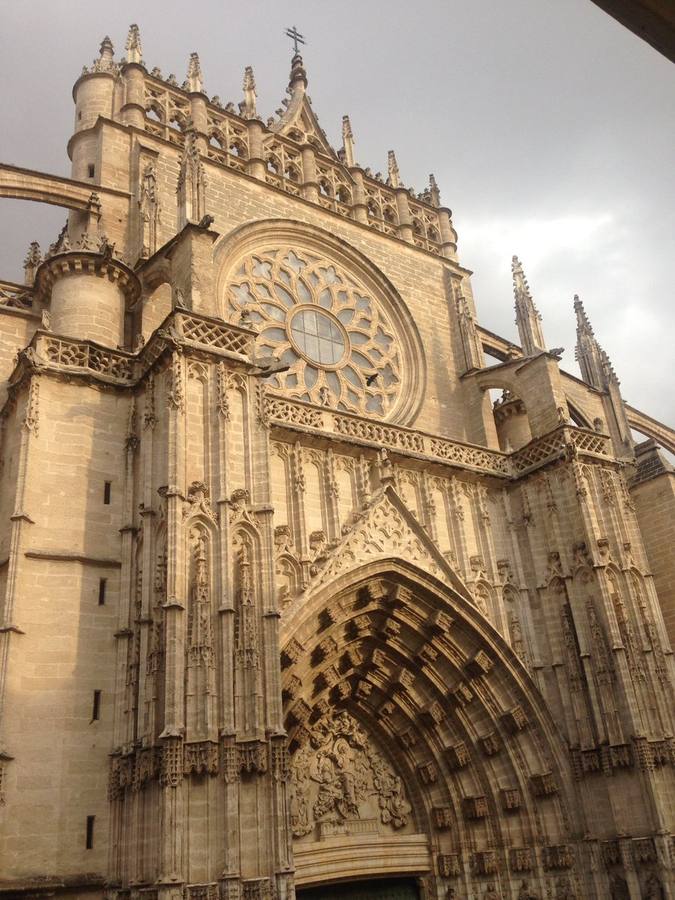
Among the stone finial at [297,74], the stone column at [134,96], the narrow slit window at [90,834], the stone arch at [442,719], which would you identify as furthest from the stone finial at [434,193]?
the narrow slit window at [90,834]

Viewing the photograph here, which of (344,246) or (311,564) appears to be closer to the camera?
(311,564)

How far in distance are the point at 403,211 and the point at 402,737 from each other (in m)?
11.4

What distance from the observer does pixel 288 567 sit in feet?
38.1

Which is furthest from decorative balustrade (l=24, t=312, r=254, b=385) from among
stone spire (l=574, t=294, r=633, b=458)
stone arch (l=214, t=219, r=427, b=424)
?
stone spire (l=574, t=294, r=633, b=458)

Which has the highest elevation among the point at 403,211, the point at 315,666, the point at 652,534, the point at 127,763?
the point at 403,211

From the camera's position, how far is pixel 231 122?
17.4m

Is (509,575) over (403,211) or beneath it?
beneath

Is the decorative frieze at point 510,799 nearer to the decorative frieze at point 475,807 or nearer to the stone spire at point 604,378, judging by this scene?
the decorative frieze at point 475,807

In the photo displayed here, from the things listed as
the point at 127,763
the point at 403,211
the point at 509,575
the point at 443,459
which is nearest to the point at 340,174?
the point at 403,211

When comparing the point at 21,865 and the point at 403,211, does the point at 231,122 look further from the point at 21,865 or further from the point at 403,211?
the point at 21,865

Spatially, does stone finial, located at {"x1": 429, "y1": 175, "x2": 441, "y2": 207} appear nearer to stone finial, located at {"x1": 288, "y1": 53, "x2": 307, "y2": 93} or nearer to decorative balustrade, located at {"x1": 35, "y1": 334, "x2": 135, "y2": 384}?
stone finial, located at {"x1": 288, "y1": 53, "x2": 307, "y2": 93}

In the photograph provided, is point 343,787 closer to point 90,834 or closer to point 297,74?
point 90,834

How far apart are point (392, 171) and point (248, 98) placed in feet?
12.5

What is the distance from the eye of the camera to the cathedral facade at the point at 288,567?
882cm
